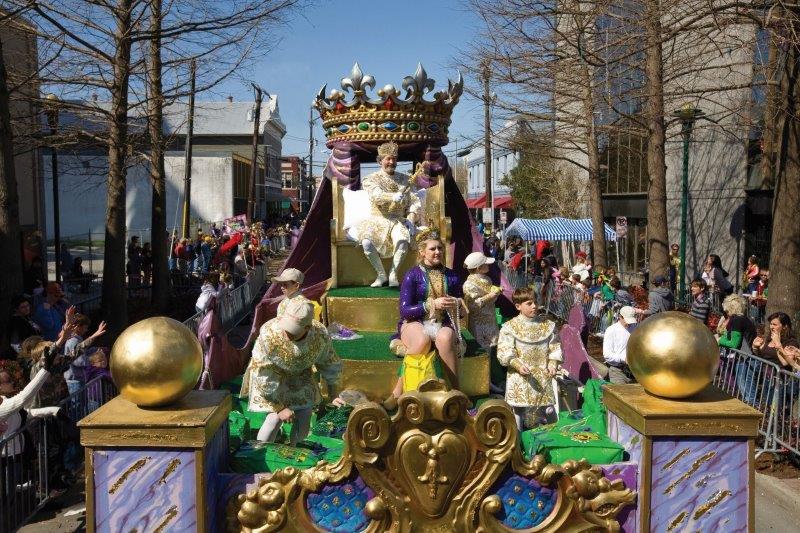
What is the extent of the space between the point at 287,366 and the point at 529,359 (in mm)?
2074

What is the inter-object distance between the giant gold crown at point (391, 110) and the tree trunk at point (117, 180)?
3.27m

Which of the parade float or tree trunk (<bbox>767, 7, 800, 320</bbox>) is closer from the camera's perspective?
the parade float

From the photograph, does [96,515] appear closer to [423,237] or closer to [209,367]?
[209,367]

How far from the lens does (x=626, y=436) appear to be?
3.55 metres

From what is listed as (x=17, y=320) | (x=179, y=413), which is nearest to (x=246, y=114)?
(x=17, y=320)

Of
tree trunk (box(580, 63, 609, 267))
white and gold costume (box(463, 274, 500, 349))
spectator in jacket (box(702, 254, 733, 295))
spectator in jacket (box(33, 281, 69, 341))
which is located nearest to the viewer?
white and gold costume (box(463, 274, 500, 349))

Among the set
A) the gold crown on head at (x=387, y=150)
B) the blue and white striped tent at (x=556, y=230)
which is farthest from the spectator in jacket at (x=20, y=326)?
the blue and white striped tent at (x=556, y=230)

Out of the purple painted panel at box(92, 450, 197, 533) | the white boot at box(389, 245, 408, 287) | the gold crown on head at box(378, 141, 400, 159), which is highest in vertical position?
the gold crown on head at box(378, 141, 400, 159)

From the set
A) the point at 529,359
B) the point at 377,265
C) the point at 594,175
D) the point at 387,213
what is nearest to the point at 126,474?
the point at 529,359

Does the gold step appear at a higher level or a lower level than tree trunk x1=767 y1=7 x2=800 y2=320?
lower

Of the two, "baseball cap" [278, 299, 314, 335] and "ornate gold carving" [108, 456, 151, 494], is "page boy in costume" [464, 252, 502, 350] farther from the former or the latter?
"ornate gold carving" [108, 456, 151, 494]

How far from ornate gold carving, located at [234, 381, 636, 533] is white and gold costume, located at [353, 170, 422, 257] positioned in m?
5.33

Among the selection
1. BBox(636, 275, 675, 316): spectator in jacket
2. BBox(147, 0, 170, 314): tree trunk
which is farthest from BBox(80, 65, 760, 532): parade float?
BBox(147, 0, 170, 314): tree trunk

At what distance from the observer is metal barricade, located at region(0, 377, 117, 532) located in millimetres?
5184
